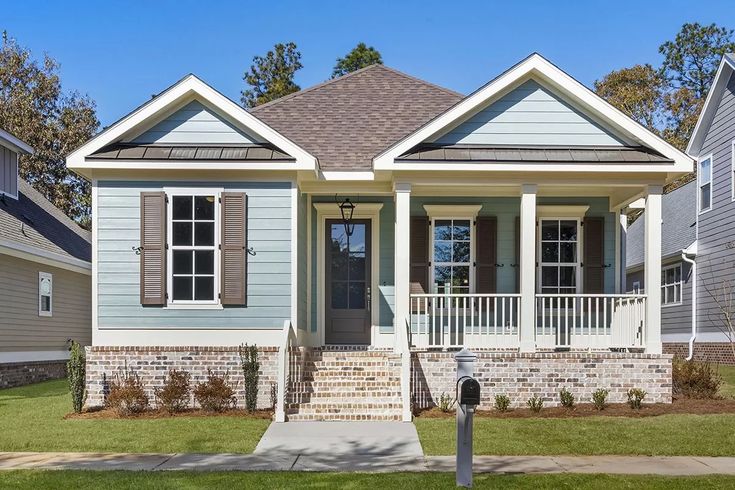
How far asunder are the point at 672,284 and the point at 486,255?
1097 cm

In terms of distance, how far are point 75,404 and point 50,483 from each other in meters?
4.64

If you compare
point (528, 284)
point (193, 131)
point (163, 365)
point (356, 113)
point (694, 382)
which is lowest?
point (694, 382)

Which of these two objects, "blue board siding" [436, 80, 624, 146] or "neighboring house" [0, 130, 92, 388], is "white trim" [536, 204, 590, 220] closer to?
"blue board siding" [436, 80, 624, 146]

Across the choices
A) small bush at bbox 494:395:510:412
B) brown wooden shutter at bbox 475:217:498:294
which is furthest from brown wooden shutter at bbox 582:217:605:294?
small bush at bbox 494:395:510:412

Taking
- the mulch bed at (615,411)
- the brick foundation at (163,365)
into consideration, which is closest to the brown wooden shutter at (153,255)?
the brick foundation at (163,365)

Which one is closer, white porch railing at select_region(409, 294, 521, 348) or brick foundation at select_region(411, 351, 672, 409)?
brick foundation at select_region(411, 351, 672, 409)

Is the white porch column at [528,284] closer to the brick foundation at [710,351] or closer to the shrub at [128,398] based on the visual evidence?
the shrub at [128,398]

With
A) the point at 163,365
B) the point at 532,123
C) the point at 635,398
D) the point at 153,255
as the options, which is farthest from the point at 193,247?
the point at 635,398

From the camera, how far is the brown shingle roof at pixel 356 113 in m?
14.0

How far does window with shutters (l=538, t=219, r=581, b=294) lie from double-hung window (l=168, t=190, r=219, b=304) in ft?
20.5

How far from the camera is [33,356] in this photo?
17.1 m

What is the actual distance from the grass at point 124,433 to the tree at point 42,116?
72.4 ft

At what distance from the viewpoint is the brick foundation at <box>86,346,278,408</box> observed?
11789 mm

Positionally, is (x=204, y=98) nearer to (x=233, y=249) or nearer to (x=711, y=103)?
(x=233, y=249)
